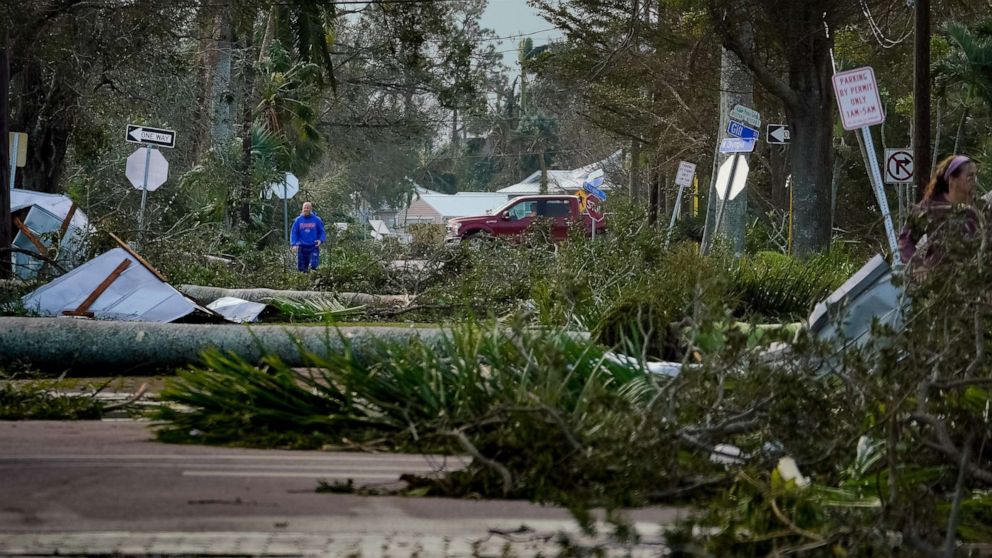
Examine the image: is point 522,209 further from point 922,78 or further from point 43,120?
point 922,78

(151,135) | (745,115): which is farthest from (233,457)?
(151,135)

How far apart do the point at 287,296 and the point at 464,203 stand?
78.7 m

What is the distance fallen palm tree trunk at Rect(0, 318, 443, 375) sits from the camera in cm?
980

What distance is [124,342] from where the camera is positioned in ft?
32.5

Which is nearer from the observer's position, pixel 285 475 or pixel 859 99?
pixel 285 475

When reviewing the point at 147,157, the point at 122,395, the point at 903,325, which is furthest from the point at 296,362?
the point at 147,157

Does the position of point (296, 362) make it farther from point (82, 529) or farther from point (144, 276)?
point (82, 529)

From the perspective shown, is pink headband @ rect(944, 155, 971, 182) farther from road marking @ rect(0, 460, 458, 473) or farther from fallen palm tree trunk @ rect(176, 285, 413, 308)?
fallen palm tree trunk @ rect(176, 285, 413, 308)

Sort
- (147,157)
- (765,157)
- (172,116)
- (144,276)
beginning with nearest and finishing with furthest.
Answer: (144,276), (147,157), (172,116), (765,157)

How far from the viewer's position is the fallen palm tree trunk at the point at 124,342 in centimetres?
980

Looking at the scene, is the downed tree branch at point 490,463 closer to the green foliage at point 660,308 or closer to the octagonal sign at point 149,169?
the green foliage at point 660,308

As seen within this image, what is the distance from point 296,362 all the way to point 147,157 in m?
12.6

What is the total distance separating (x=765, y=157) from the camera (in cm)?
3594

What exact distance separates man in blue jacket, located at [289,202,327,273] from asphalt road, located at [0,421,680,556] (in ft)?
58.3
